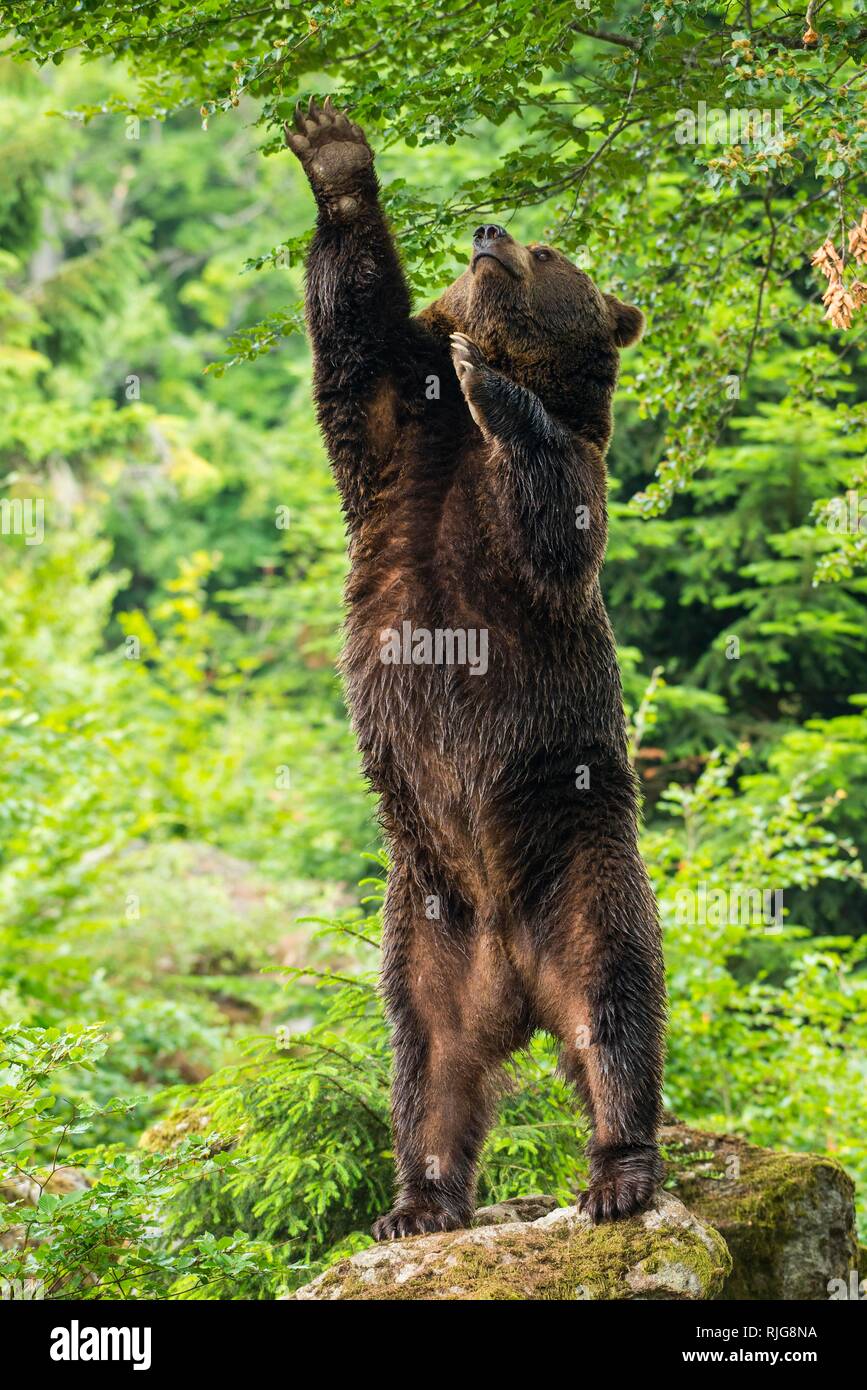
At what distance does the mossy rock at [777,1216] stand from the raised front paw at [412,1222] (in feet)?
3.09

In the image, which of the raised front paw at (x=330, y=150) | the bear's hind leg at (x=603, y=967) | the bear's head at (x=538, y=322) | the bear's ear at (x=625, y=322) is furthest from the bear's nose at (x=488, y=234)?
the bear's hind leg at (x=603, y=967)

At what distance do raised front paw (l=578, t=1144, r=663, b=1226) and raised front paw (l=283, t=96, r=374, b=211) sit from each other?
290 cm

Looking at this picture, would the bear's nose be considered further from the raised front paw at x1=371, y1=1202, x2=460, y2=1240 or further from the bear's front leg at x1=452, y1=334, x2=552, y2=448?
the raised front paw at x1=371, y1=1202, x2=460, y2=1240

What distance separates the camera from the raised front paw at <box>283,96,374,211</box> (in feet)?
14.9

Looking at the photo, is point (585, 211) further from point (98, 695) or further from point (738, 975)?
point (98, 695)

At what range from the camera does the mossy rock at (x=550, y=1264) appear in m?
3.81

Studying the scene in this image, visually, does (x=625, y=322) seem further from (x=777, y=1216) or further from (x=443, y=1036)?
(x=777, y=1216)

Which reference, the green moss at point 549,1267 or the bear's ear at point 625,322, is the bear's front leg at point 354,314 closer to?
the bear's ear at point 625,322

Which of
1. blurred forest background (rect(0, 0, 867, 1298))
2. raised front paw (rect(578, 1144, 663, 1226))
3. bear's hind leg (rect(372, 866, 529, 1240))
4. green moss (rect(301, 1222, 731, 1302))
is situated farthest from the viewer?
blurred forest background (rect(0, 0, 867, 1298))

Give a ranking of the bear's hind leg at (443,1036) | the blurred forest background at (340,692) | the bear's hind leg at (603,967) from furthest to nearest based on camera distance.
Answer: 1. the blurred forest background at (340,692)
2. the bear's hind leg at (443,1036)
3. the bear's hind leg at (603,967)

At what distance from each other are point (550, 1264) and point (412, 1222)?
57 centimetres

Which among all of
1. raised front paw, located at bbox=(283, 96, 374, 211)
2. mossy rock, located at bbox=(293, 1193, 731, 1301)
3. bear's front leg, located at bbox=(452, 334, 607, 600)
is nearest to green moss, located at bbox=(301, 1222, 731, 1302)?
mossy rock, located at bbox=(293, 1193, 731, 1301)

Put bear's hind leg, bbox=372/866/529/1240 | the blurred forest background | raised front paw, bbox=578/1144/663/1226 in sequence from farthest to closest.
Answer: the blurred forest background
bear's hind leg, bbox=372/866/529/1240
raised front paw, bbox=578/1144/663/1226
